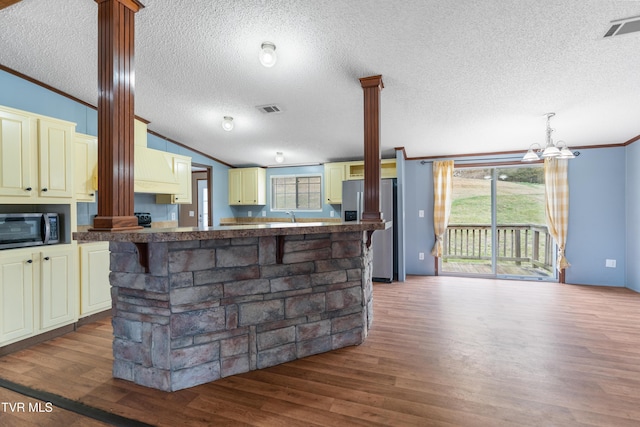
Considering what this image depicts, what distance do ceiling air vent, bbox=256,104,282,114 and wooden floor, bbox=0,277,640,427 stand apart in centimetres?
273

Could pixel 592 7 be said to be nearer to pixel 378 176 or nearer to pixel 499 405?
pixel 378 176

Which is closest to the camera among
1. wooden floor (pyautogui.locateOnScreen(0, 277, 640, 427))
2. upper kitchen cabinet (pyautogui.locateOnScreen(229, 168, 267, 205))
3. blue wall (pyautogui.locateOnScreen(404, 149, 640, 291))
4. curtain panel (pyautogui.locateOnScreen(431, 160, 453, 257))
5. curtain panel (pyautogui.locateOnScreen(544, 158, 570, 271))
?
Answer: wooden floor (pyautogui.locateOnScreen(0, 277, 640, 427))

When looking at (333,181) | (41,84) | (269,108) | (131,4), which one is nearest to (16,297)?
(41,84)

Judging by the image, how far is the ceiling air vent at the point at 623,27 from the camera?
1.90 metres

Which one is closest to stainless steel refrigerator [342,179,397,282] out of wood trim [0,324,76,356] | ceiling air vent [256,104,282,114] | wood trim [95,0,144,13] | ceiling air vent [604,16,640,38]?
ceiling air vent [256,104,282,114]

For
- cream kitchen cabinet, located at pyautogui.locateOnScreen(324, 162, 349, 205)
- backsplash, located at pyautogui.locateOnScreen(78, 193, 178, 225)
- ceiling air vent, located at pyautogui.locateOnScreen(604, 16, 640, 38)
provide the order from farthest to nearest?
cream kitchen cabinet, located at pyautogui.locateOnScreen(324, 162, 349, 205)
backsplash, located at pyautogui.locateOnScreen(78, 193, 178, 225)
ceiling air vent, located at pyautogui.locateOnScreen(604, 16, 640, 38)

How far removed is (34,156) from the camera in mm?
2512

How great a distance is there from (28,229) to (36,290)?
55 cm

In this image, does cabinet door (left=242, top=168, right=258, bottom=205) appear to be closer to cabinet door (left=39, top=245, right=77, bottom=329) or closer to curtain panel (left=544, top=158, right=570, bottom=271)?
cabinet door (left=39, top=245, right=77, bottom=329)

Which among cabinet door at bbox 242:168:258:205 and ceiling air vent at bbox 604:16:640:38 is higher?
ceiling air vent at bbox 604:16:640:38

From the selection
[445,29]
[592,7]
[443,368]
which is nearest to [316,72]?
[445,29]

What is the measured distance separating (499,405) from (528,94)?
9.24 ft

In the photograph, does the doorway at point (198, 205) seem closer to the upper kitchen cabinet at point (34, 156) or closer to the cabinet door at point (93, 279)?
the cabinet door at point (93, 279)

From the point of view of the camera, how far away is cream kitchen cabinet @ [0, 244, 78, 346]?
2.35 metres
